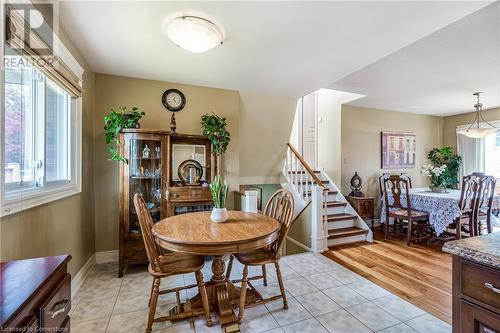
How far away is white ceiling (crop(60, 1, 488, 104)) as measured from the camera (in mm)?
1700

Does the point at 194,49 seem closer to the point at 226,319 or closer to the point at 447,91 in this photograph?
the point at 226,319

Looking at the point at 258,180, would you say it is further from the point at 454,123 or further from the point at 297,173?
the point at 454,123

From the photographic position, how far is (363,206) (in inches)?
175

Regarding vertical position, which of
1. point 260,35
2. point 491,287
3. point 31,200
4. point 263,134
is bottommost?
point 491,287

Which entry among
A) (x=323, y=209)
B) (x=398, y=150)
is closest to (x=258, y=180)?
(x=323, y=209)

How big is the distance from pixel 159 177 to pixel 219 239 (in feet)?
5.22

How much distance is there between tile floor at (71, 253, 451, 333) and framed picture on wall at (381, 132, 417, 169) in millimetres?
3497

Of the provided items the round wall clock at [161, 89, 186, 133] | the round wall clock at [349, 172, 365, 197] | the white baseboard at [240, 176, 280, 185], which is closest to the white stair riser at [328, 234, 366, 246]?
the round wall clock at [349, 172, 365, 197]

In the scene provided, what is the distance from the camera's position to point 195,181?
124 inches

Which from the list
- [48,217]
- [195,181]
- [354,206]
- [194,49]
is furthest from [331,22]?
[354,206]

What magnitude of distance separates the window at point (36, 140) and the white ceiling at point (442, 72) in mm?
3275

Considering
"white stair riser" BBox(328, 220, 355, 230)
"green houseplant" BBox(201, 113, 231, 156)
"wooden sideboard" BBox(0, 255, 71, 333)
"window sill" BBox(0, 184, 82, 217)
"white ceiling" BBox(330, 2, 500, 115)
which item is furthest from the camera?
"white stair riser" BBox(328, 220, 355, 230)

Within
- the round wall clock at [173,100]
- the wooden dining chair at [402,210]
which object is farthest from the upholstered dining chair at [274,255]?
the wooden dining chair at [402,210]

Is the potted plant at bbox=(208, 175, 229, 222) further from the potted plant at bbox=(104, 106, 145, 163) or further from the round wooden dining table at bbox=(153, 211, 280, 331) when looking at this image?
the potted plant at bbox=(104, 106, 145, 163)
